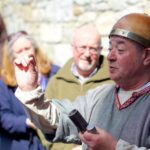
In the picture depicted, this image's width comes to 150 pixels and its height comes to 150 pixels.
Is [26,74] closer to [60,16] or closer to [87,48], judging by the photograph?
[87,48]

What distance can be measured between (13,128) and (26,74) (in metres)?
1.61

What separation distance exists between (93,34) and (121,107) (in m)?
1.49

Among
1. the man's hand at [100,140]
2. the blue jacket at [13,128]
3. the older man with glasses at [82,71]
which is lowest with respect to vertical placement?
the blue jacket at [13,128]

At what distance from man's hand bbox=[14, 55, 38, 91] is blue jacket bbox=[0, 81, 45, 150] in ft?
5.08

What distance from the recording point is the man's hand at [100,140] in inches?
89.0

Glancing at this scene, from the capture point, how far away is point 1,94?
4.07m

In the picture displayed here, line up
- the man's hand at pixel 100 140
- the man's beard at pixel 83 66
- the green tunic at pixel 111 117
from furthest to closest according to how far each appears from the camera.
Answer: the man's beard at pixel 83 66
the green tunic at pixel 111 117
the man's hand at pixel 100 140

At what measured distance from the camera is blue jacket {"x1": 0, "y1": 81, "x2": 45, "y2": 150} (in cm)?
405

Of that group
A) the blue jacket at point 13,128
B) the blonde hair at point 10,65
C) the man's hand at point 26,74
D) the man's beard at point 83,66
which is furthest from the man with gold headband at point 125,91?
the blonde hair at point 10,65

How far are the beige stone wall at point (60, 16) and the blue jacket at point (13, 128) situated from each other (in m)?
1.35

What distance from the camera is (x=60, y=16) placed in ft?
20.7

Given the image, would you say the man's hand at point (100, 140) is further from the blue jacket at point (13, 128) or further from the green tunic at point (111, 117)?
the blue jacket at point (13, 128)

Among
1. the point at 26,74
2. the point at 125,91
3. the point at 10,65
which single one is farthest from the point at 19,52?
the point at 125,91

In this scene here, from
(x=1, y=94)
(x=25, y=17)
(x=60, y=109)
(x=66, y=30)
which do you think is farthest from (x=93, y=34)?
(x=25, y=17)
